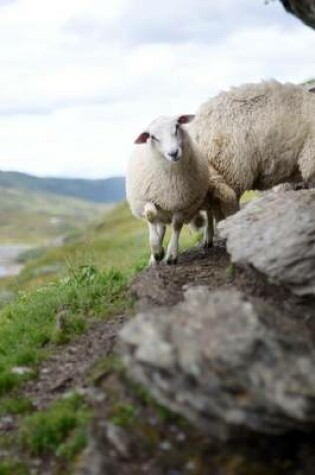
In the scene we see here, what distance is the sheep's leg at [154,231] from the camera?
14422 mm

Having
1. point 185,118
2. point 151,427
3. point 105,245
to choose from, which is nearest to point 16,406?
point 151,427

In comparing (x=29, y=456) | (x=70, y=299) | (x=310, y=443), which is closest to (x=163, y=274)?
(x=70, y=299)

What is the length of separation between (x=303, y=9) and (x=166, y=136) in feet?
13.2

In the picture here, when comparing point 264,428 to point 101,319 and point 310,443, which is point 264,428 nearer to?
point 310,443

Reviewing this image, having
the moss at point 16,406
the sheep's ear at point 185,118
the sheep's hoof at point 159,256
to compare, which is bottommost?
the moss at point 16,406

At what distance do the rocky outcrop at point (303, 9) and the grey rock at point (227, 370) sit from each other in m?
4.76

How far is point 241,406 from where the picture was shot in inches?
257

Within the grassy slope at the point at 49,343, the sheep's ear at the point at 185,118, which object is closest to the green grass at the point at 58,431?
the grassy slope at the point at 49,343

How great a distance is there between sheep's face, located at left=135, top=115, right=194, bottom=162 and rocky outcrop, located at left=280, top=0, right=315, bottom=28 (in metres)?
3.37

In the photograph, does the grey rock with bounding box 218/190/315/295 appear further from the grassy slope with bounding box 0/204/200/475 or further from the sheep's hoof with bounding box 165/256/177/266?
the sheep's hoof with bounding box 165/256/177/266

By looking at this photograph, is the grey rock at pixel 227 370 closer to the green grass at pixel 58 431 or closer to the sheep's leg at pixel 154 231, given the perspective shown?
the green grass at pixel 58 431

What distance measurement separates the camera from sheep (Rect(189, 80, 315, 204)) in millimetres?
15156

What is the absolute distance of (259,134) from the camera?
15.2 m

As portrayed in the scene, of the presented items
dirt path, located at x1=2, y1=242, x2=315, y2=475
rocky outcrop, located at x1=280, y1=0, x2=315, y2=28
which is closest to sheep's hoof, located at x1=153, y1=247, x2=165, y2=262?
dirt path, located at x1=2, y1=242, x2=315, y2=475
